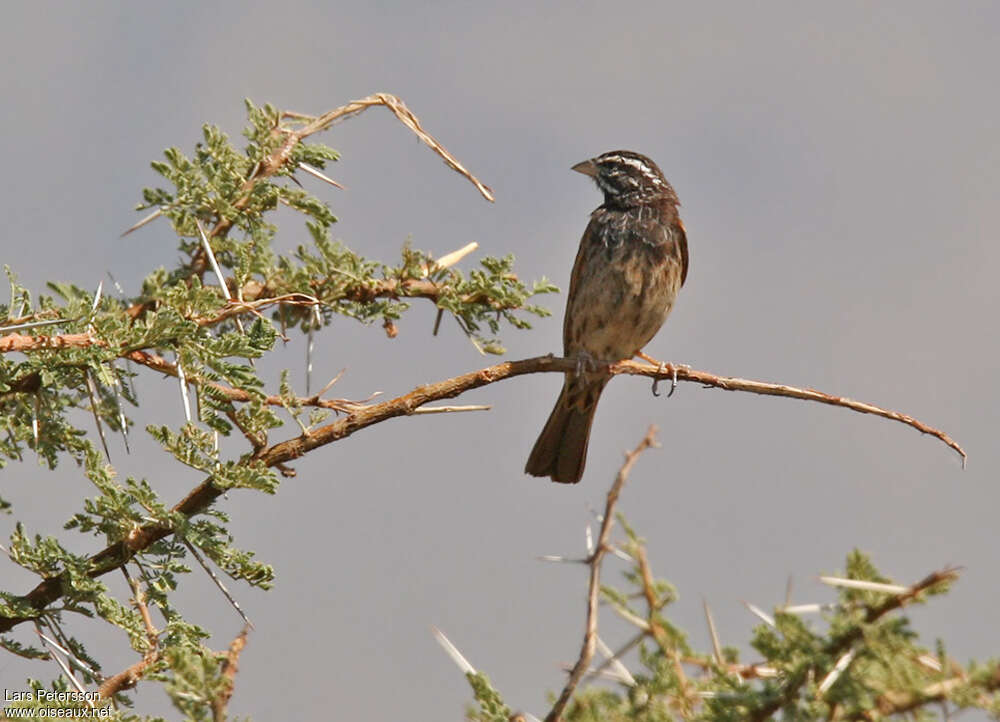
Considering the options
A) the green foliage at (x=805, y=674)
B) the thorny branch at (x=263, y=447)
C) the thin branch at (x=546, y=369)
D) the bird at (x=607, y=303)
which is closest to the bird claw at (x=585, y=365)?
the thin branch at (x=546, y=369)

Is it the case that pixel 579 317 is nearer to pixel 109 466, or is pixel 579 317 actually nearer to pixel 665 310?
pixel 665 310

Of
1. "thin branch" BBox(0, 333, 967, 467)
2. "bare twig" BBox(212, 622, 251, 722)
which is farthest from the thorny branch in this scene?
"bare twig" BBox(212, 622, 251, 722)

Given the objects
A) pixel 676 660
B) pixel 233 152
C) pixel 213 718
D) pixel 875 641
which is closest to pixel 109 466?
pixel 233 152

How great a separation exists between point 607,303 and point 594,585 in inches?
233

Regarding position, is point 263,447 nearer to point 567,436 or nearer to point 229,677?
point 229,677

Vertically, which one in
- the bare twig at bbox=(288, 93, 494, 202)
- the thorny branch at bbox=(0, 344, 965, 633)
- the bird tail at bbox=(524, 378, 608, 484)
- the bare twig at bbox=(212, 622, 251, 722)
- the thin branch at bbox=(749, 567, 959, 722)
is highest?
the bird tail at bbox=(524, 378, 608, 484)

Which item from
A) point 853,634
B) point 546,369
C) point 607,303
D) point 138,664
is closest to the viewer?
point 853,634

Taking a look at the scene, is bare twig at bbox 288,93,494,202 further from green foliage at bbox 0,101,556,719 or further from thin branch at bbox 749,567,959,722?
thin branch at bbox 749,567,959,722

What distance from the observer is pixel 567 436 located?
327 inches

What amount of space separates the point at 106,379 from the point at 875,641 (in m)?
2.24

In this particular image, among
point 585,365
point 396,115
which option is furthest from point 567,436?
point 396,115

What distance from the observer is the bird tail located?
8.20 metres

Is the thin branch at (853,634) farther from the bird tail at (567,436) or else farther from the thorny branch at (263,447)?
the bird tail at (567,436)

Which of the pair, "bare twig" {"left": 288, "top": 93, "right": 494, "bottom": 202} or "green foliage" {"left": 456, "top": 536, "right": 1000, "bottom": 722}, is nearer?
"green foliage" {"left": 456, "top": 536, "right": 1000, "bottom": 722}
